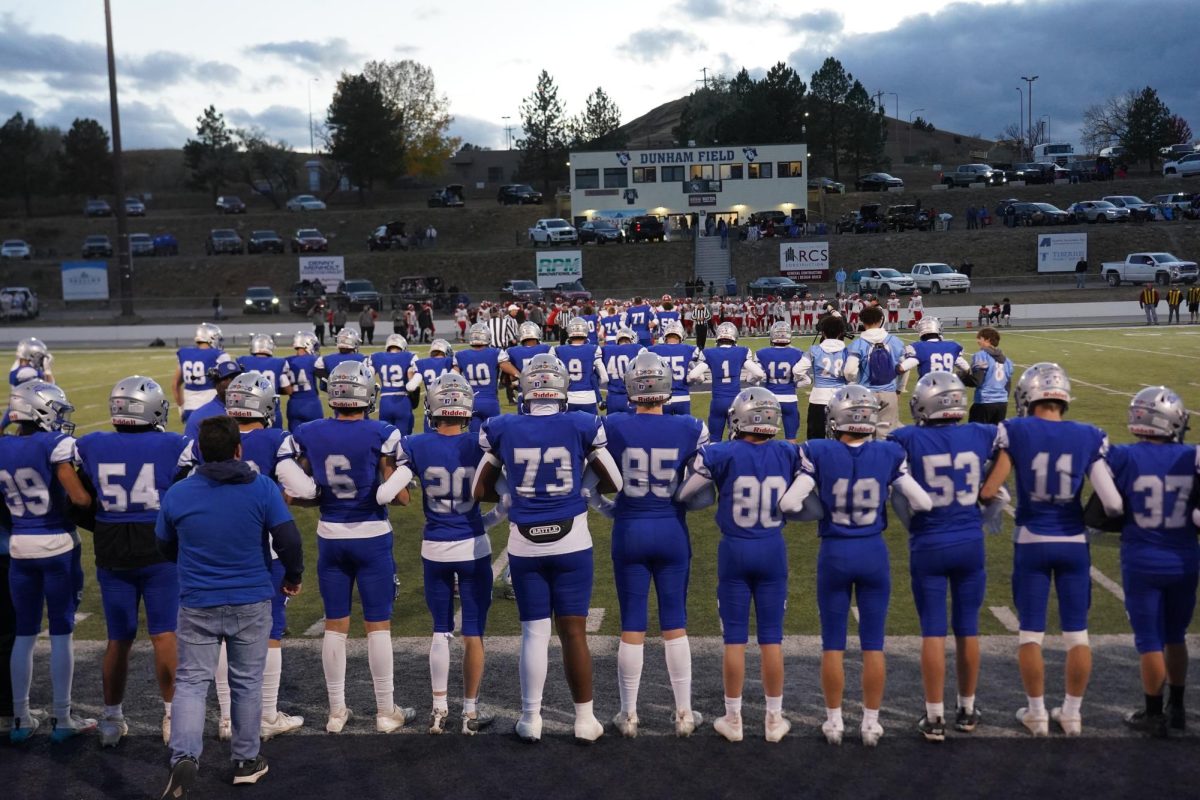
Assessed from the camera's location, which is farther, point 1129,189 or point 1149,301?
point 1129,189

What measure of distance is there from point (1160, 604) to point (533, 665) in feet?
11.7

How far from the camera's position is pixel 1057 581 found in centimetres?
593

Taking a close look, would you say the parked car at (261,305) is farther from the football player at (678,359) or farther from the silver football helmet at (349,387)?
the silver football helmet at (349,387)

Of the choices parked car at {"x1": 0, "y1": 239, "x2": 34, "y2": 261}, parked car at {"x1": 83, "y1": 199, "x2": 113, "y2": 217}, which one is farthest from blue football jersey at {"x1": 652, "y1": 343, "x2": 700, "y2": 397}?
parked car at {"x1": 83, "y1": 199, "x2": 113, "y2": 217}

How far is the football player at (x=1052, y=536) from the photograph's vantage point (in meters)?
5.77

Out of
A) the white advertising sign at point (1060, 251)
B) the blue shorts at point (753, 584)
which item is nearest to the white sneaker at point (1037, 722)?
the blue shorts at point (753, 584)

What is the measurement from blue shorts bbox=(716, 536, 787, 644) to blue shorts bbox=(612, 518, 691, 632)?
282 millimetres

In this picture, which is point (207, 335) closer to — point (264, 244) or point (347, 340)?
point (347, 340)

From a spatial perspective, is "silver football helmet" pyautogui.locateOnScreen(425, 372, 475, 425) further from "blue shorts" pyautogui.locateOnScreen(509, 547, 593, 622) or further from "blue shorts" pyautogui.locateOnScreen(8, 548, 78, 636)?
"blue shorts" pyautogui.locateOnScreen(8, 548, 78, 636)

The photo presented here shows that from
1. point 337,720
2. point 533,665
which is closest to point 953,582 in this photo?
point 533,665

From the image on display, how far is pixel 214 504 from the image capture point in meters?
5.28

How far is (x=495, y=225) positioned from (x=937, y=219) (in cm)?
2640

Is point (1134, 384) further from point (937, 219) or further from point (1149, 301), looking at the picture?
point (937, 219)

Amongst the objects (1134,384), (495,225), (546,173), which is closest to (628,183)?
(495,225)
